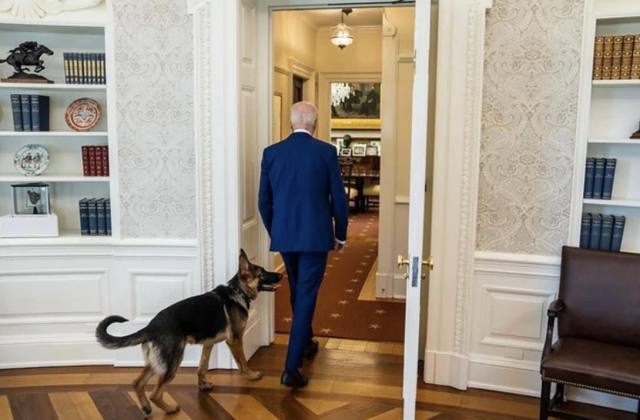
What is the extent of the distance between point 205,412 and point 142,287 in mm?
914

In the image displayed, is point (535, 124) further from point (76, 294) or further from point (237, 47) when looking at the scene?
point (76, 294)

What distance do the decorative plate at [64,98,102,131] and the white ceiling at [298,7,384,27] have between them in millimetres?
3834

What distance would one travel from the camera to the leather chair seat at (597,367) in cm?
244

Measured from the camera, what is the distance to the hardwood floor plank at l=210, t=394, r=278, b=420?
293cm

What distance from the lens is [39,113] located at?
3428mm

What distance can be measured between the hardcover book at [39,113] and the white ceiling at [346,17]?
158 inches

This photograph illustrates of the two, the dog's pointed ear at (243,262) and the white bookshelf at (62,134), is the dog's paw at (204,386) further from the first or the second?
the white bookshelf at (62,134)

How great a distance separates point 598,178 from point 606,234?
0.97 feet

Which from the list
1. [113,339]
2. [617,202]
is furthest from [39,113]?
[617,202]

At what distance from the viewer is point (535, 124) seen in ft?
9.78

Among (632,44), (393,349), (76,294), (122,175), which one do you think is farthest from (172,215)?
(632,44)

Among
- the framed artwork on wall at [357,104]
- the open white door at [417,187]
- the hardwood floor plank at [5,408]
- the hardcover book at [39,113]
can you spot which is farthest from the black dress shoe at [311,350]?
the framed artwork on wall at [357,104]

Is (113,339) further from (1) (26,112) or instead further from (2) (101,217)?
(1) (26,112)

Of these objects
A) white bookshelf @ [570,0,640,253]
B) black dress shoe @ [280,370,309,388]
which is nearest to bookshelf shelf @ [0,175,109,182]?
black dress shoe @ [280,370,309,388]
